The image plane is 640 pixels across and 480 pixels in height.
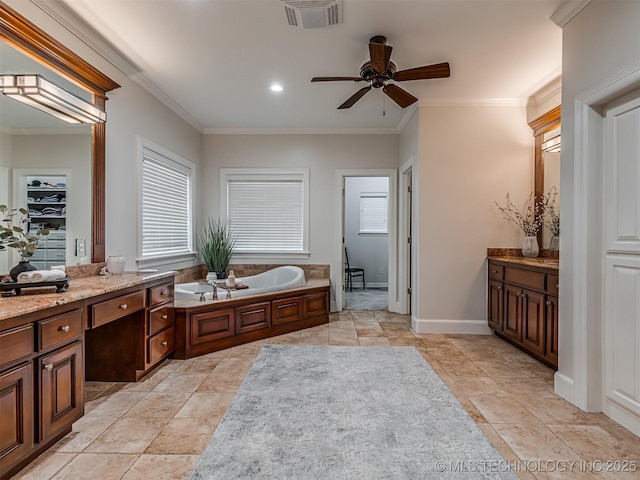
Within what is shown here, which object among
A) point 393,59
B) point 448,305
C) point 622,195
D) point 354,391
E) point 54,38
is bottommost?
point 354,391

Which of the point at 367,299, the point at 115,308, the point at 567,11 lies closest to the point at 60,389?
Answer: the point at 115,308

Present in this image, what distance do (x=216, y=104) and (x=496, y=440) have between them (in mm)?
4233

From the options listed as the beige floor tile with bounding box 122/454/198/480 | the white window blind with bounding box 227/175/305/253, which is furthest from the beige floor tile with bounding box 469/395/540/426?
the white window blind with bounding box 227/175/305/253

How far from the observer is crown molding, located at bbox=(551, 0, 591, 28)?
236cm

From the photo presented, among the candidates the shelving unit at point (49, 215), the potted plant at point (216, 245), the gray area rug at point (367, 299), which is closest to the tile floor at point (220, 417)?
the shelving unit at point (49, 215)

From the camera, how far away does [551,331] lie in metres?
2.99

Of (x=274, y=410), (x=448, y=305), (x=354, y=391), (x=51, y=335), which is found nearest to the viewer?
(x=51, y=335)

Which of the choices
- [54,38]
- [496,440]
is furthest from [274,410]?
[54,38]

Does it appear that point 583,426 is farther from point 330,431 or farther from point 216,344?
point 216,344

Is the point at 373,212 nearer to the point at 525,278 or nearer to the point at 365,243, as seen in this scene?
the point at 365,243

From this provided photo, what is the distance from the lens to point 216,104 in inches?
172

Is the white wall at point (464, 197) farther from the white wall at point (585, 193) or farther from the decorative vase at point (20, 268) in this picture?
the decorative vase at point (20, 268)

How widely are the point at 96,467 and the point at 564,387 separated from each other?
2894mm

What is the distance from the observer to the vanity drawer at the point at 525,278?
315 cm
